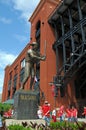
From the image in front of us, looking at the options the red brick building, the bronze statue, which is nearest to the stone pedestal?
the bronze statue

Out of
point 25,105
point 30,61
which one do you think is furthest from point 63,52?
point 25,105

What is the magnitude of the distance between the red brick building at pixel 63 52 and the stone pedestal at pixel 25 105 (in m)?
12.2

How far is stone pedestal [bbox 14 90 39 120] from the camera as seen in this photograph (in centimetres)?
955

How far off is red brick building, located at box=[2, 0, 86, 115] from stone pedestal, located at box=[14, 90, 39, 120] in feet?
40.1

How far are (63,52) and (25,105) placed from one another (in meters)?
15.9

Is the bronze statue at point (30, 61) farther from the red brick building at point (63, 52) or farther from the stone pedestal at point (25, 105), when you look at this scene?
the red brick building at point (63, 52)

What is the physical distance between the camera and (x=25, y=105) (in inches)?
384

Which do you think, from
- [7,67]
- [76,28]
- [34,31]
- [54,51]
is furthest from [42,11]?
[7,67]

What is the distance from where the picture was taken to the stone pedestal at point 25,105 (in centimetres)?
955

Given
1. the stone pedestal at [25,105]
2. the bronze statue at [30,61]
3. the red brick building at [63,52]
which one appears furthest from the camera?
the red brick building at [63,52]

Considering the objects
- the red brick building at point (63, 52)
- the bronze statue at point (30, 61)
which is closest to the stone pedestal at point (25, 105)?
the bronze statue at point (30, 61)

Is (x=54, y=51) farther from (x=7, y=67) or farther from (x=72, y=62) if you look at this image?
(x=7, y=67)

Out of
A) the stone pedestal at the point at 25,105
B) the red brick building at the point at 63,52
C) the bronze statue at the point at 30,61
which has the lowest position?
the stone pedestal at the point at 25,105

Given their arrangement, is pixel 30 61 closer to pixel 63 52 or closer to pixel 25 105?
pixel 25 105
